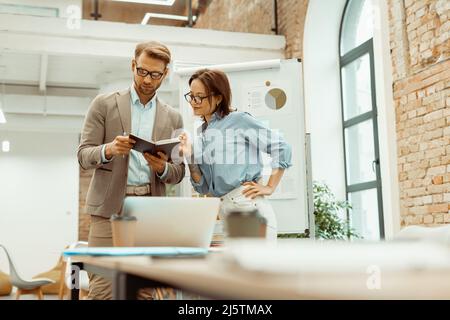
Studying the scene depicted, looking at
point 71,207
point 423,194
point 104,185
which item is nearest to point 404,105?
point 423,194

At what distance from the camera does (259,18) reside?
22.3ft

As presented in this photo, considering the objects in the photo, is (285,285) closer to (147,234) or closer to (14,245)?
(147,234)

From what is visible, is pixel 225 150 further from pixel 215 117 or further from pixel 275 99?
pixel 275 99

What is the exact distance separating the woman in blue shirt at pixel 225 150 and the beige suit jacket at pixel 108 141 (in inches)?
4.2

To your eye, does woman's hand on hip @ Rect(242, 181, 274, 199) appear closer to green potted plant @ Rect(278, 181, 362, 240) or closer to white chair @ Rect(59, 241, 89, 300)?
white chair @ Rect(59, 241, 89, 300)

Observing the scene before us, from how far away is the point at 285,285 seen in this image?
1.65 ft

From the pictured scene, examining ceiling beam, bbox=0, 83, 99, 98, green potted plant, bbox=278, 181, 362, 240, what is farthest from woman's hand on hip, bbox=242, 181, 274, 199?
ceiling beam, bbox=0, 83, 99, 98

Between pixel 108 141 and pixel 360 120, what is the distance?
12.4ft

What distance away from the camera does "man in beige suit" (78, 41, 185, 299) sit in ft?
5.88

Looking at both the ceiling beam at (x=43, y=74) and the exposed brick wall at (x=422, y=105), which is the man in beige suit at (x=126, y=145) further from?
the ceiling beam at (x=43, y=74)

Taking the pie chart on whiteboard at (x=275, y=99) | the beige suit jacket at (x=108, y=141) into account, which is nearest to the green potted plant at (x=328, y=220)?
the pie chart on whiteboard at (x=275, y=99)

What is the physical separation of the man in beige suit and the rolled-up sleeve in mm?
266

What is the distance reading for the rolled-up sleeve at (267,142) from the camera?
2047mm
